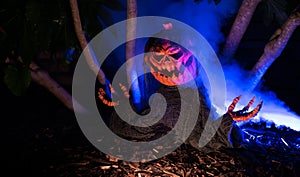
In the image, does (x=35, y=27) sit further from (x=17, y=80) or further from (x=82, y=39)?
(x=17, y=80)

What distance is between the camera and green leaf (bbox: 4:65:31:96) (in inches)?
97.7

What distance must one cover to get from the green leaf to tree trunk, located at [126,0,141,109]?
1131 mm

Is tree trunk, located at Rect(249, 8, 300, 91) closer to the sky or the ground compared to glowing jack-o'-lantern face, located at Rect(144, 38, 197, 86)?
closer to the sky

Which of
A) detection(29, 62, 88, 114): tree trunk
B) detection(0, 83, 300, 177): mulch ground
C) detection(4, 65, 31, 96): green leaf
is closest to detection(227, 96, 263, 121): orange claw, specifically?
detection(0, 83, 300, 177): mulch ground

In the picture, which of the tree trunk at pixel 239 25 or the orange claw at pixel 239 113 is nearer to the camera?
the orange claw at pixel 239 113

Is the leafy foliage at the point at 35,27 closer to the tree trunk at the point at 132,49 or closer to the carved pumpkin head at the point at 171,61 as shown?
the tree trunk at the point at 132,49

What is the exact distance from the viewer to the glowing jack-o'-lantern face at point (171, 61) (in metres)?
3.05

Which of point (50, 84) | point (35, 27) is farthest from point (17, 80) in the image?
point (50, 84)

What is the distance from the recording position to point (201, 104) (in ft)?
10.2

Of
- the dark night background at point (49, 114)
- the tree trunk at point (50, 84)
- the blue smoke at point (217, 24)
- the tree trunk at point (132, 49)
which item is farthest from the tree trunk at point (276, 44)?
the tree trunk at point (50, 84)

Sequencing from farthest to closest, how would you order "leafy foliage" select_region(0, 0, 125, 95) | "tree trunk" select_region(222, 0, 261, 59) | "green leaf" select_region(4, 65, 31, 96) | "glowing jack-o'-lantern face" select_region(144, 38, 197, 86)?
"tree trunk" select_region(222, 0, 261, 59) < "glowing jack-o'-lantern face" select_region(144, 38, 197, 86) < "green leaf" select_region(4, 65, 31, 96) < "leafy foliage" select_region(0, 0, 125, 95)

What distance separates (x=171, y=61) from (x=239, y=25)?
109cm

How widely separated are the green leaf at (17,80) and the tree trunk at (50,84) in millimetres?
503

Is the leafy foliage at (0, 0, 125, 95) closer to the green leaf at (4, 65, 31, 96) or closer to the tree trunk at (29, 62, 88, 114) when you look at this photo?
the green leaf at (4, 65, 31, 96)
